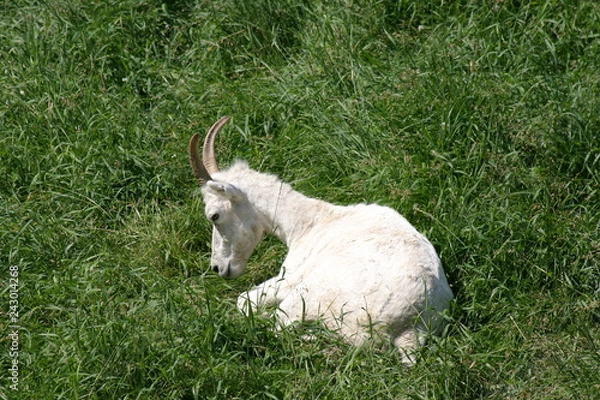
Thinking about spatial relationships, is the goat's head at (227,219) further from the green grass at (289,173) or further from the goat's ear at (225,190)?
the green grass at (289,173)

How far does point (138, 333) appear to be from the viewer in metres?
5.79

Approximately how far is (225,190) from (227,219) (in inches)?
9.4

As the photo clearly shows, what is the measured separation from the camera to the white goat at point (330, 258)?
5953mm

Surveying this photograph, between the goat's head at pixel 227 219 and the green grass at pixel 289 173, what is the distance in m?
0.21

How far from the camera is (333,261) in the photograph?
6.45 meters

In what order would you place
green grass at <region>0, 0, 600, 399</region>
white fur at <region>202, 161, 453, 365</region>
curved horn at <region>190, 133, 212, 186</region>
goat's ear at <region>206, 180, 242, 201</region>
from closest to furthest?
green grass at <region>0, 0, 600, 399</region>, white fur at <region>202, 161, 453, 365</region>, curved horn at <region>190, 133, 212, 186</region>, goat's ear at <region>206, 180, 242, 201</region>

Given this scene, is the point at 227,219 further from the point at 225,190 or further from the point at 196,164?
the point at 196,164

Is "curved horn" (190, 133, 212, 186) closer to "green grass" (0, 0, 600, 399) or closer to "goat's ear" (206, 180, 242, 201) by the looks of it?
"goat's ear" (206, 180, 242, 201)

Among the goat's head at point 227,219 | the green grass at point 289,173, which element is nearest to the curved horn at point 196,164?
the goat's head at point 227,219

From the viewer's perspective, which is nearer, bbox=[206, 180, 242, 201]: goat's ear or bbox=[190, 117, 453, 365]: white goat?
bbox=[190, 117, 453, 365]: white goat

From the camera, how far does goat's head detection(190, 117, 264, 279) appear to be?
23.3ft

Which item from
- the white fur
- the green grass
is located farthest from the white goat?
the green grass

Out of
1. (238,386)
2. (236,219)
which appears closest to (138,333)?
(238,386)

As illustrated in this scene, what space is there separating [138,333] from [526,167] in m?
3.30
